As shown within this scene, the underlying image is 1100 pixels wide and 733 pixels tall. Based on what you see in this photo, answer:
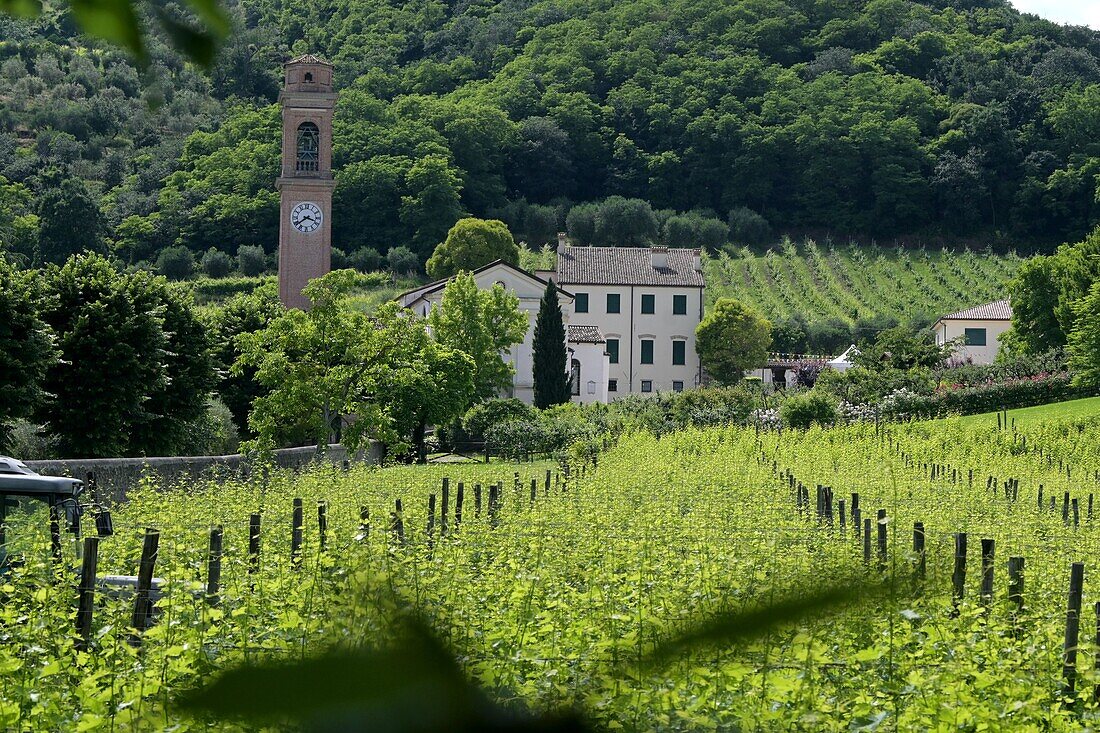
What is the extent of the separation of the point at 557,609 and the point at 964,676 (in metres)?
2.10

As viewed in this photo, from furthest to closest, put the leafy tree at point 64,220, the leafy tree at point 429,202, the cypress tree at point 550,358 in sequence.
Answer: the leafy tree at point 429,202 → the leafy tree at point 64,220 → the cypress tree at point 550,358

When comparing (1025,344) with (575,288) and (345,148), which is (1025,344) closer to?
(575,288)

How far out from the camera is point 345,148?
307 feet

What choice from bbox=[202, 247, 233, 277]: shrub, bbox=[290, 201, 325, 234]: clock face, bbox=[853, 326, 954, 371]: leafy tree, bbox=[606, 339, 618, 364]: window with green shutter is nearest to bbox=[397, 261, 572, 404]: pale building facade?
bbox=[290, 201, 325, 234]: clock face

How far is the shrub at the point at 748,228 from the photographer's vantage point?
309 ft

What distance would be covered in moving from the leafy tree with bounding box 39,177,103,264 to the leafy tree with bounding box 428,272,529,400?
27.9 m

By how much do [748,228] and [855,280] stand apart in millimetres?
12558

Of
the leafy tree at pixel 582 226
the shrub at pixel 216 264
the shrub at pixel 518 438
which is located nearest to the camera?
the shrub at pixel 518 438

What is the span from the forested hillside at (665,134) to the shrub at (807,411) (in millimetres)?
42955

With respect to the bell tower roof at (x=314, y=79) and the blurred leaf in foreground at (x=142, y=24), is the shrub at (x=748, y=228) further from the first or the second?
the blurred leaf in foreground at (x=142, y=24)

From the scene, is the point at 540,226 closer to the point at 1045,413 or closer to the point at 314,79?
the point at 314,79

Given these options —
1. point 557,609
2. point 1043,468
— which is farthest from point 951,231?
point 557,609

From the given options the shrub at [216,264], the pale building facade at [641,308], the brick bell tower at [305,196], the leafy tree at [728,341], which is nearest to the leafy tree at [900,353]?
the leafy tree at [728,341]

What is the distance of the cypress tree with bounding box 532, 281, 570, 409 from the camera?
140ft
